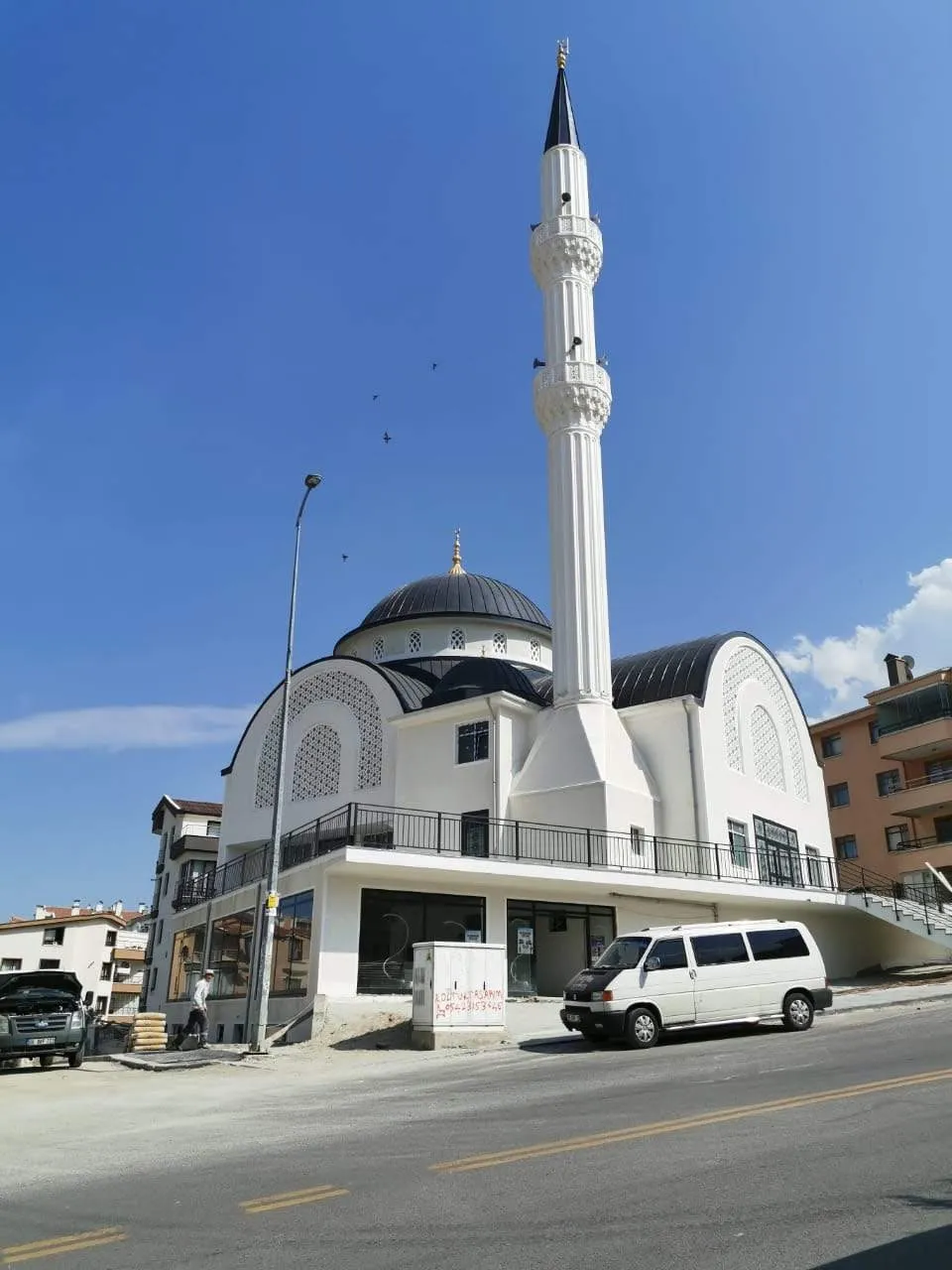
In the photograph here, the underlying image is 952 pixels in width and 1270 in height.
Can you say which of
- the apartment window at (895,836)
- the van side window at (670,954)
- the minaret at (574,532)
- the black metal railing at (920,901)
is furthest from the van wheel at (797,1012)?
the apartment window at (895,836)

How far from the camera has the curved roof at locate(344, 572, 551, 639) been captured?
37.5 metres

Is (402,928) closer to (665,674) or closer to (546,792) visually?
(546,792)

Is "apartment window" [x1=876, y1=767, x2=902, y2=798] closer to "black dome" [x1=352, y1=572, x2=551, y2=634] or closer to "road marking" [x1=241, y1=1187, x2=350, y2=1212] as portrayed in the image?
"black dome" [x1=352, y1=572, x2=551, y2=634]

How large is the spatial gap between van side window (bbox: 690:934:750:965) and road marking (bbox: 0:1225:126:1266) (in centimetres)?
1103

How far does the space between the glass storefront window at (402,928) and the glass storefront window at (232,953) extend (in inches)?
196

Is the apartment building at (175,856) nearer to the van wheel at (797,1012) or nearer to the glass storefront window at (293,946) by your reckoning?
the glass storefront window at (293,946)

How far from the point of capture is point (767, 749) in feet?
104

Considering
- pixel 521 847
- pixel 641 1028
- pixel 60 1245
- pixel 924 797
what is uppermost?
pixel 924 797

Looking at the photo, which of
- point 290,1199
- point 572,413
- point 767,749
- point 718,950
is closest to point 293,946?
point 718,950

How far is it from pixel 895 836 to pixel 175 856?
31.7m

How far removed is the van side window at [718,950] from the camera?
15.4 m

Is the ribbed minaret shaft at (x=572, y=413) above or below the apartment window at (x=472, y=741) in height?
above

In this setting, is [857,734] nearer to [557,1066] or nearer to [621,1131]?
[557,1066]

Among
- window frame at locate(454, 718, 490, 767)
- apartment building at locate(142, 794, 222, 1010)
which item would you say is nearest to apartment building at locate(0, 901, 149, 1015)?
apartment building at locate(142, 794, 222, 1010)
